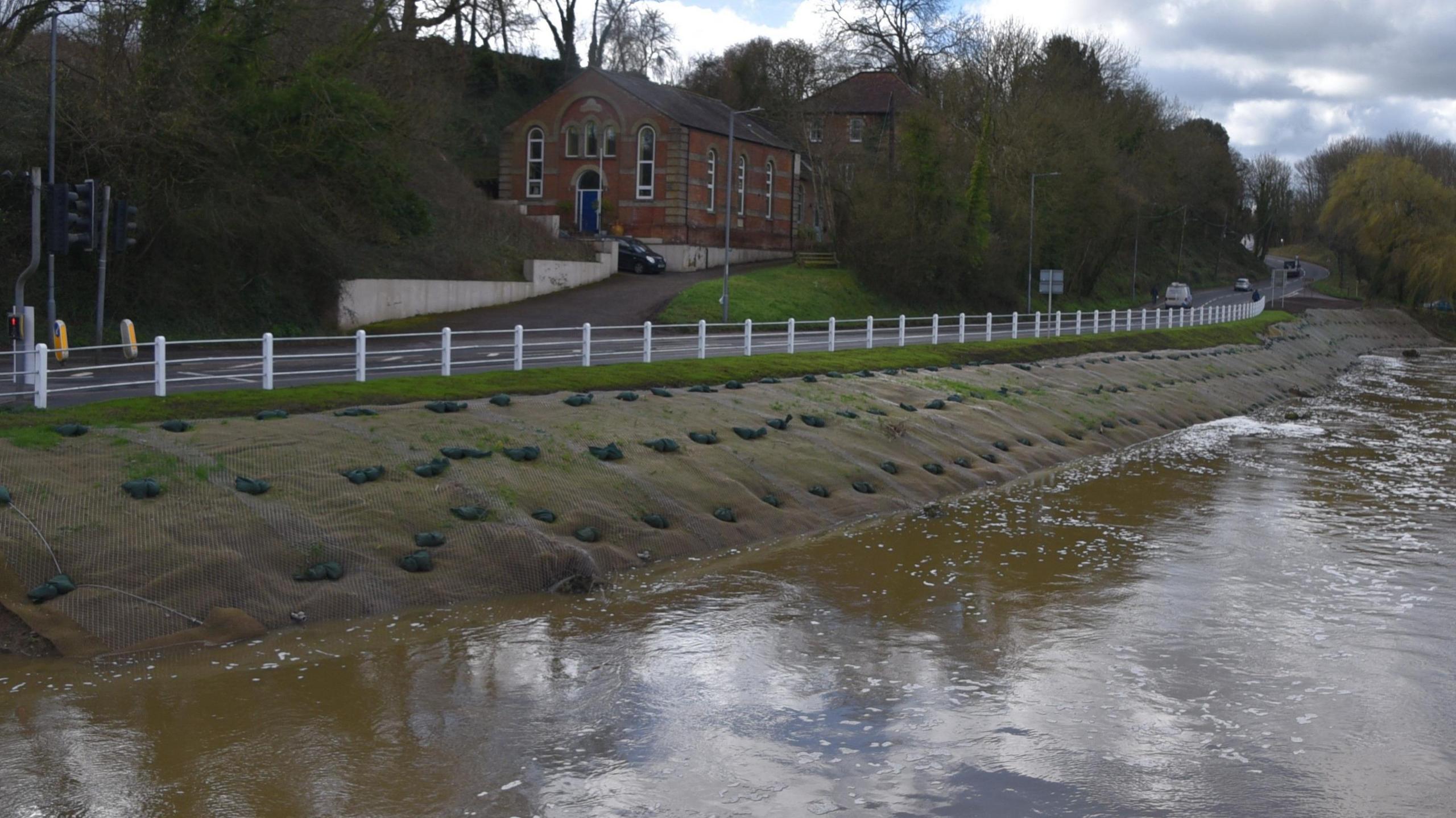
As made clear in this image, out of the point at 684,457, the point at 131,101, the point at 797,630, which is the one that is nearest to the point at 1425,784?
the point at 797,630

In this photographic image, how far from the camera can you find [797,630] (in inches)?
501

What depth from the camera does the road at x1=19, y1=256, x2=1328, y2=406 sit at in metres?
19.7

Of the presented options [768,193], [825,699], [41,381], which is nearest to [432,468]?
[41,381]

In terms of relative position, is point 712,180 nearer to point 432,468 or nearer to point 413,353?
point 413,353

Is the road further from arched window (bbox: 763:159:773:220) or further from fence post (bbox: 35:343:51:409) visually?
arched window (bbox: 763:159:773:220)

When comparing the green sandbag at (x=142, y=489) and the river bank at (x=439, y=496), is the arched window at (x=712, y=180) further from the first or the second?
the green sandbag at (x=142, y=489)

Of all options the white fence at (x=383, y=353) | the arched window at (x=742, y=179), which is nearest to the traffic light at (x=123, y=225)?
the white fence at (x=383, y=353)

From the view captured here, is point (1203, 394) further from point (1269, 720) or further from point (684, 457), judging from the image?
point (1269, 720)

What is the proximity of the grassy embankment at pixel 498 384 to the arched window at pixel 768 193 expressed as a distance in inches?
1309

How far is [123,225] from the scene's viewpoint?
84.2 ft

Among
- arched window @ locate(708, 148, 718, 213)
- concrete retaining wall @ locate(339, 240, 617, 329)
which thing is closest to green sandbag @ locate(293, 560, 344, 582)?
concrete retaining wall @ locate(339, 240, 617, 329)

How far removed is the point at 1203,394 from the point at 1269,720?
94.2 ft

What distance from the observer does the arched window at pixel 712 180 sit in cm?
6531

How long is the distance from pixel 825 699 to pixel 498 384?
11797mm
